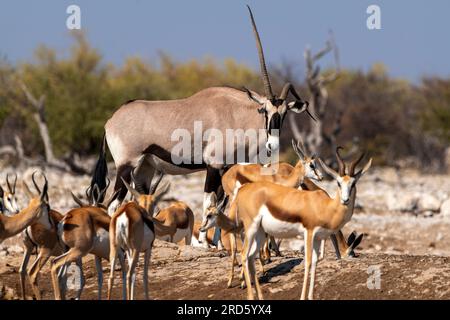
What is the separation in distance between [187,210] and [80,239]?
3752 millimetres

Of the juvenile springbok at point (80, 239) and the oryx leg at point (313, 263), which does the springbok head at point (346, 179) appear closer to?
the oryx leg at point (313, 263)

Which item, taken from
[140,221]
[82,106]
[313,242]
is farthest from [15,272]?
[82,106]

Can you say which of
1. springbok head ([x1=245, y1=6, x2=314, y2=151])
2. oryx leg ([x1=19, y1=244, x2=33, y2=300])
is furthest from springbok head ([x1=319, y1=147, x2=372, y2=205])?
oryx leg ([x1=19, y1=244, x2=33, y2=300])

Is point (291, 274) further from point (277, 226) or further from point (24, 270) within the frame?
point (24, 270)

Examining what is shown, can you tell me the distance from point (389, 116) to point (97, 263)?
32785mm

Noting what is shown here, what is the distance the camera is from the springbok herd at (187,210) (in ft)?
28.3

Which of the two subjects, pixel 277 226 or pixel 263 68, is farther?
pixel 263 68

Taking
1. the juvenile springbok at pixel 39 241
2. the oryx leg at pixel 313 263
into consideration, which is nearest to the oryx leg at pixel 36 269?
the juvenile springbok at pixel 39 241

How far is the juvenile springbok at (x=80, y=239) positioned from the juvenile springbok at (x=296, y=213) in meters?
1.23

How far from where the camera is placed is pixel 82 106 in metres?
31.8

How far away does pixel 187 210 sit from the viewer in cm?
1255

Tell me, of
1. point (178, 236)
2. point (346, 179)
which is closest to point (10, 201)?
point (178, 236)
